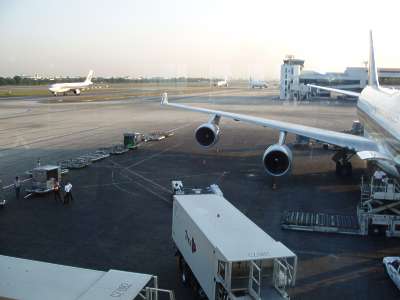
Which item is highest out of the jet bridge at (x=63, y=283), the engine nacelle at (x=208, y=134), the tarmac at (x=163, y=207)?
the engine nacelle at (x=208, y=134)

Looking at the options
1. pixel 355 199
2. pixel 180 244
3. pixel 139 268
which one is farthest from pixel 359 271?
pixel 355 199

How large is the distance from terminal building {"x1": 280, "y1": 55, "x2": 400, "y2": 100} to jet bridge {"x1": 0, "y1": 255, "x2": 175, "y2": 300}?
6874 centimetres

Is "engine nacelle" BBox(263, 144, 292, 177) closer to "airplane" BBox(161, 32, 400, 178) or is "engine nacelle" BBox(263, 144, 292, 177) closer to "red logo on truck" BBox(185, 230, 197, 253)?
"airplane" BBox(161, 32, 400, 178)

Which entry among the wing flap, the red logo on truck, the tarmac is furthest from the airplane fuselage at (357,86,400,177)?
the red logo on truck

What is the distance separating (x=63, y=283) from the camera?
6820 millimetres

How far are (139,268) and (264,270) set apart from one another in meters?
3.98

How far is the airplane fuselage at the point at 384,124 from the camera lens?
14081 millimetres

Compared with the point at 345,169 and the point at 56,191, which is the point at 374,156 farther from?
the point at 56,191

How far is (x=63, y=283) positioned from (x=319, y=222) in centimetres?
1024

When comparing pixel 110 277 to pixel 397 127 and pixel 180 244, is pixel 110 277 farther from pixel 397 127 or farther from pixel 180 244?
pixel 397 127

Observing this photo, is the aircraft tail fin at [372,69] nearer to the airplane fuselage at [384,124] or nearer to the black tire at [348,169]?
the airplane fuselage at [384,124]

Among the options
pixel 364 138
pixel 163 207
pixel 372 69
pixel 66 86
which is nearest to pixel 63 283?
pixel 163 207

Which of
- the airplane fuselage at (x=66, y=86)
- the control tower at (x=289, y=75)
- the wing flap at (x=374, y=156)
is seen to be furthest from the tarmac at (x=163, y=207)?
the airplane fuselage at (x=66, y=86)

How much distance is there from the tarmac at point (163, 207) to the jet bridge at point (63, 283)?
341cm
